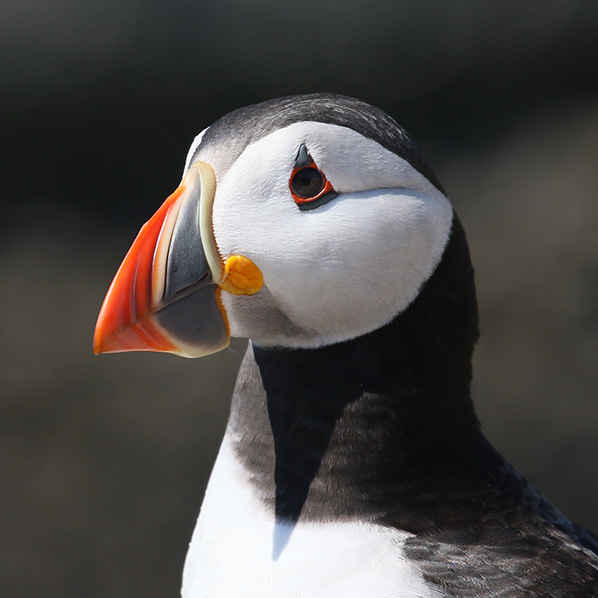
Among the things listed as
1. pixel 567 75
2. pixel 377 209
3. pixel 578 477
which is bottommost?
pixel 578 477

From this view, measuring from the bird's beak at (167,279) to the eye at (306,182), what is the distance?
0.58 feet

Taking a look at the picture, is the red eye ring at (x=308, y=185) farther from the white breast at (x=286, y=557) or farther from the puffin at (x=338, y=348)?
the white breast at (x=286, y=557)

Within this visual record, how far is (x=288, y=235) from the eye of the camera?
1610mm

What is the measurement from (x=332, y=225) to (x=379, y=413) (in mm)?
410

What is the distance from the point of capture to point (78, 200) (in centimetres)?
420

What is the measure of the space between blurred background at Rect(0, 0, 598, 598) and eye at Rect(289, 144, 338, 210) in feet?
8.39

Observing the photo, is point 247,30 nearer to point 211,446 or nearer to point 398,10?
point 398,10

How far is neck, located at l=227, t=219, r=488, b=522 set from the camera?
1.73 m

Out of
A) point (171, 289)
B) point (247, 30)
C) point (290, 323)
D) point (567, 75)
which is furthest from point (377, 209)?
point (567, 75)

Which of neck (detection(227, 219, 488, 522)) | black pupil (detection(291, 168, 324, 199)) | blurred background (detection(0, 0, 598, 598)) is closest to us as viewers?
black pupil (detection(291, 168, 324, 199))

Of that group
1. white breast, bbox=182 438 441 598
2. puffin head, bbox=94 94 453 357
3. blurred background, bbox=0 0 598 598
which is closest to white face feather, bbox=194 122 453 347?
puffin head, bbox=94 94 453 357

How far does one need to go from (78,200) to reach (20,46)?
766mm

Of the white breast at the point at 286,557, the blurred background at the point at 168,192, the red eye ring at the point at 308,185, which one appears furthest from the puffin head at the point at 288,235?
the blurred background at the point at 168,192

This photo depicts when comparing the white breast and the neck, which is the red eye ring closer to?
the neck
